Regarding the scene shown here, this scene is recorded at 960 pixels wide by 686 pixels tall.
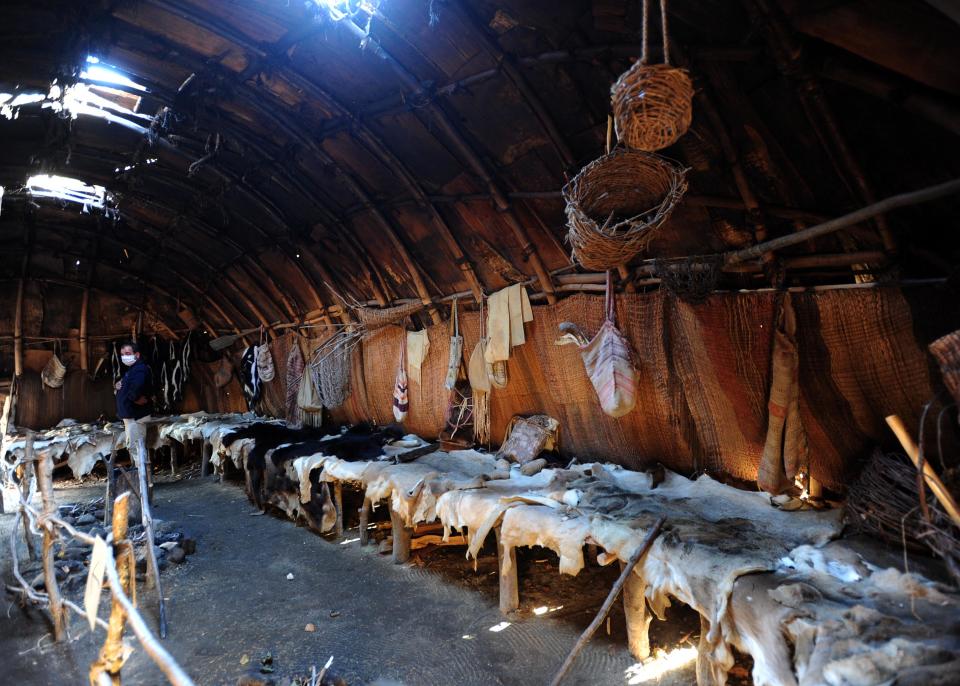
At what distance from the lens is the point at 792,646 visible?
Answer: 6.93ft

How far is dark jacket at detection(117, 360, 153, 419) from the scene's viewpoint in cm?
691

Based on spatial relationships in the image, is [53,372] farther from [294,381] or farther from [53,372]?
[294,381]

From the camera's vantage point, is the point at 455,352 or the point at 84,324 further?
the point at 84,324

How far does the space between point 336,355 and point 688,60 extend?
6.03 m

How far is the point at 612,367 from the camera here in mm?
3727

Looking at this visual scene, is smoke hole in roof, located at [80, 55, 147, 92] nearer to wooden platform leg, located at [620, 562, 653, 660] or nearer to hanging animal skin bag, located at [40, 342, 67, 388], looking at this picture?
wooden platform leg, located at [620, 562, 653, 660]

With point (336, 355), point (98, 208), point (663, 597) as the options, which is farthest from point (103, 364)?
point (663, 597)

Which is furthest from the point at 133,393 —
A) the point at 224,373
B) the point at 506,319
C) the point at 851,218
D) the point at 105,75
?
the point at 851,218

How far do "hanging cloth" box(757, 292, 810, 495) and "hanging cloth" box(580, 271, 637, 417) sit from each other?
90cm

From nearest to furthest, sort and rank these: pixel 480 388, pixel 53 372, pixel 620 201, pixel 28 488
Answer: pixel 620 201 → pixel 28 488 → pixel 480 388 → pixel 53 372

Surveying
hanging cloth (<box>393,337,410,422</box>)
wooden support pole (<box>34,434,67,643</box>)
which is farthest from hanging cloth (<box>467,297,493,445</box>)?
wooden support pole (<box>34,434,67,643</box>)

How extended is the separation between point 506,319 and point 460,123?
1792 mm

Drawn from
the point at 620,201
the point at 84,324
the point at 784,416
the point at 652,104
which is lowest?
the point at 784,416

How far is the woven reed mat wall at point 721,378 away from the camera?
282cm
